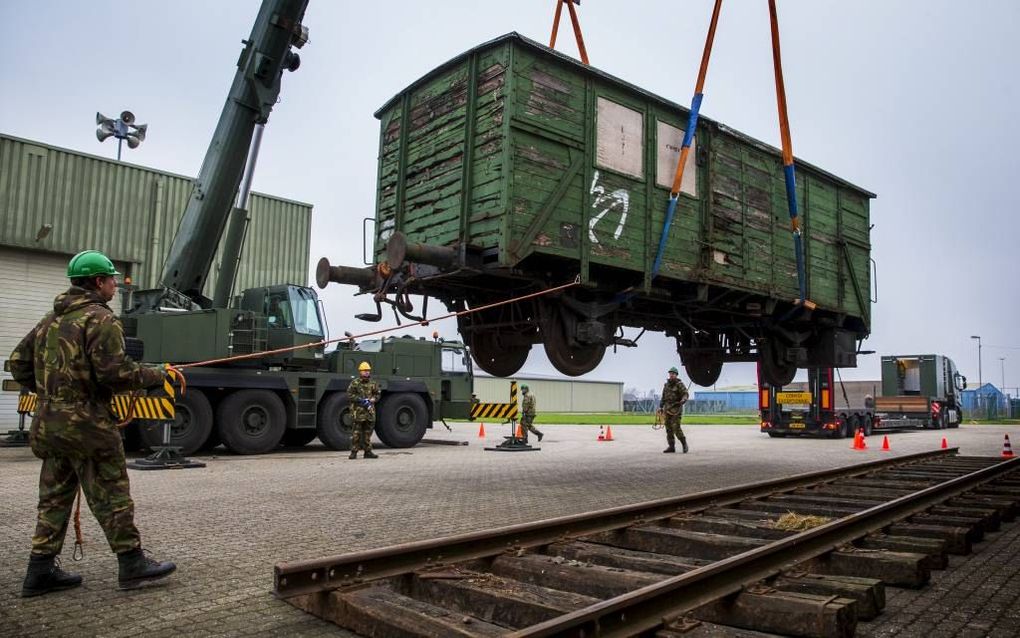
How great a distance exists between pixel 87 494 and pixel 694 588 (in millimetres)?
3308

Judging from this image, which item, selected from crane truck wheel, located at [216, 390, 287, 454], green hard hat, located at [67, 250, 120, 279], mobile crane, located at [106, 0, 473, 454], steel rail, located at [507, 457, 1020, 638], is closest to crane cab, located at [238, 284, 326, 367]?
mobile crane, located at [106, 0, 473, 454]

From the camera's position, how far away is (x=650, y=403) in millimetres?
73125

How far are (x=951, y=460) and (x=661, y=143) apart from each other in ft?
27.7

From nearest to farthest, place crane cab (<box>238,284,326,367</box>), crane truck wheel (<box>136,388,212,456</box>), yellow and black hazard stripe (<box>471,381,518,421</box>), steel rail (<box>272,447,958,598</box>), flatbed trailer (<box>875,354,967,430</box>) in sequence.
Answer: steel rail (<box>272,447,958,598</box>)
crane truck wheel (<box>136,388,212,456</box>)
crane cab (<box>238,284,326,367</box>)
yellow and black hazard stripe (<box>471,381,518,421</box>)
flatbed trailer (<box>875,354,967,430</box>)

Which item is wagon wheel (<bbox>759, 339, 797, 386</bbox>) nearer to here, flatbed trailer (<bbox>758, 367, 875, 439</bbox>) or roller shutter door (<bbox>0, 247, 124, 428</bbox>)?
flatbed trailer (<bbox>758, 367, 875, 439</bbox>)

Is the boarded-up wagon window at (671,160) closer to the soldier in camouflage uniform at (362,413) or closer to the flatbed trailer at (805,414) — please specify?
the soldier in camouflage uniform at (362,413)

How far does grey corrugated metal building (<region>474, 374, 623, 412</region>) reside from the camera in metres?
47.5

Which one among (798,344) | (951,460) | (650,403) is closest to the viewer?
(798,344)

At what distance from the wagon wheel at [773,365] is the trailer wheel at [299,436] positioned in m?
9.61

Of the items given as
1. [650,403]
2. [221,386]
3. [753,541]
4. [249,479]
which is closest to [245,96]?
[221,386]

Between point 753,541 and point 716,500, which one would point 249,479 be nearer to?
point 716,500

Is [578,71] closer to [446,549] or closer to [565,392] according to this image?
[446,549]

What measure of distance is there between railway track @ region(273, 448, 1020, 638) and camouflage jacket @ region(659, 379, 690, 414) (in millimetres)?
9034

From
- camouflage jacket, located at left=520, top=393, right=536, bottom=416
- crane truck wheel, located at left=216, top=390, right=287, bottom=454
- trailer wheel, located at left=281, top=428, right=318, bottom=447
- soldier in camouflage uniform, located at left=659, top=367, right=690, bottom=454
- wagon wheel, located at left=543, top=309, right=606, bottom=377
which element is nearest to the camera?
wagon wheel, located at left=543, top=309, right=606, bottom=377
